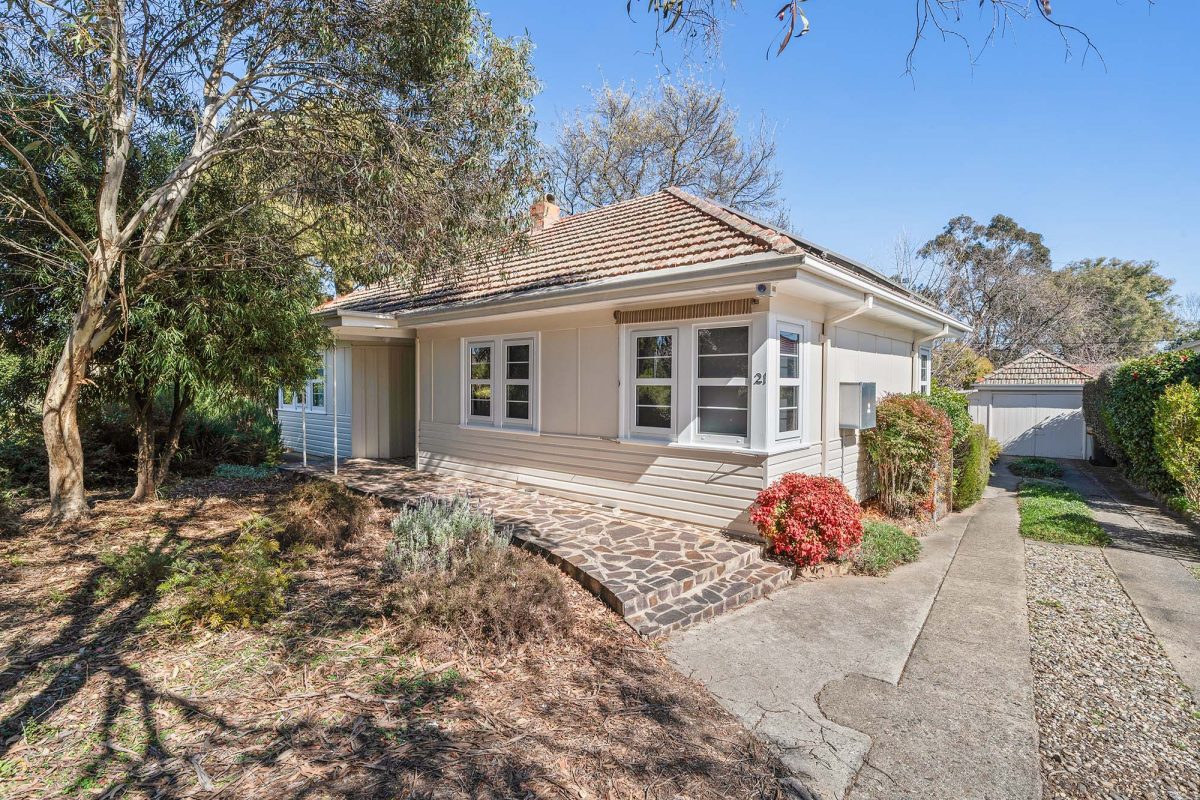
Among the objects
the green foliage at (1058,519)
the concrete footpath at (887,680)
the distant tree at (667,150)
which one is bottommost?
the concrete footpath at (887,680)

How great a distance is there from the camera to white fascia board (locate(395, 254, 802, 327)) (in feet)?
19.4

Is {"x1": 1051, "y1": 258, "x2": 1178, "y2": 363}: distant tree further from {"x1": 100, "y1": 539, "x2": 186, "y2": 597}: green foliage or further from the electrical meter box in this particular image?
{"x1": 100, "y1": 539, "x2": 186, "y2": 597}: green foliage

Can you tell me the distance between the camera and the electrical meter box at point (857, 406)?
8.18m

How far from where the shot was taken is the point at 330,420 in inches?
534

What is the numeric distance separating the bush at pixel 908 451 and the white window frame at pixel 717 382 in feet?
11.1

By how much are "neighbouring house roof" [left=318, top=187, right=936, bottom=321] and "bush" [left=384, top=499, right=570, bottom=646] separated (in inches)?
161

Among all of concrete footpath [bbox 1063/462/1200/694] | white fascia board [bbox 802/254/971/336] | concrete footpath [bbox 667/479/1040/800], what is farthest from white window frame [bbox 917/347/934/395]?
concrete footpath [bbox 667/479/1040/800]

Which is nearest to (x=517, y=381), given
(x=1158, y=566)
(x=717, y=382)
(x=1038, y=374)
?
(x=717, y=382)

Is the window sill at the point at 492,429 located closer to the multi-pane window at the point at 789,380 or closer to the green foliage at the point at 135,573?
the multi-pane window at the point at 789,380

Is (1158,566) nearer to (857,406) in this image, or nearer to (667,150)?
(857,406)

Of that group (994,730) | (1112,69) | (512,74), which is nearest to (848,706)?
(994,730)

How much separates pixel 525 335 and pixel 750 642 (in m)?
6.02

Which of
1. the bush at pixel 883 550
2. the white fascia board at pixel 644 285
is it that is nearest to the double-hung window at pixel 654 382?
the white fascia board at pixel 644 285

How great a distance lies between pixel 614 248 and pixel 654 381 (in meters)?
2.59
